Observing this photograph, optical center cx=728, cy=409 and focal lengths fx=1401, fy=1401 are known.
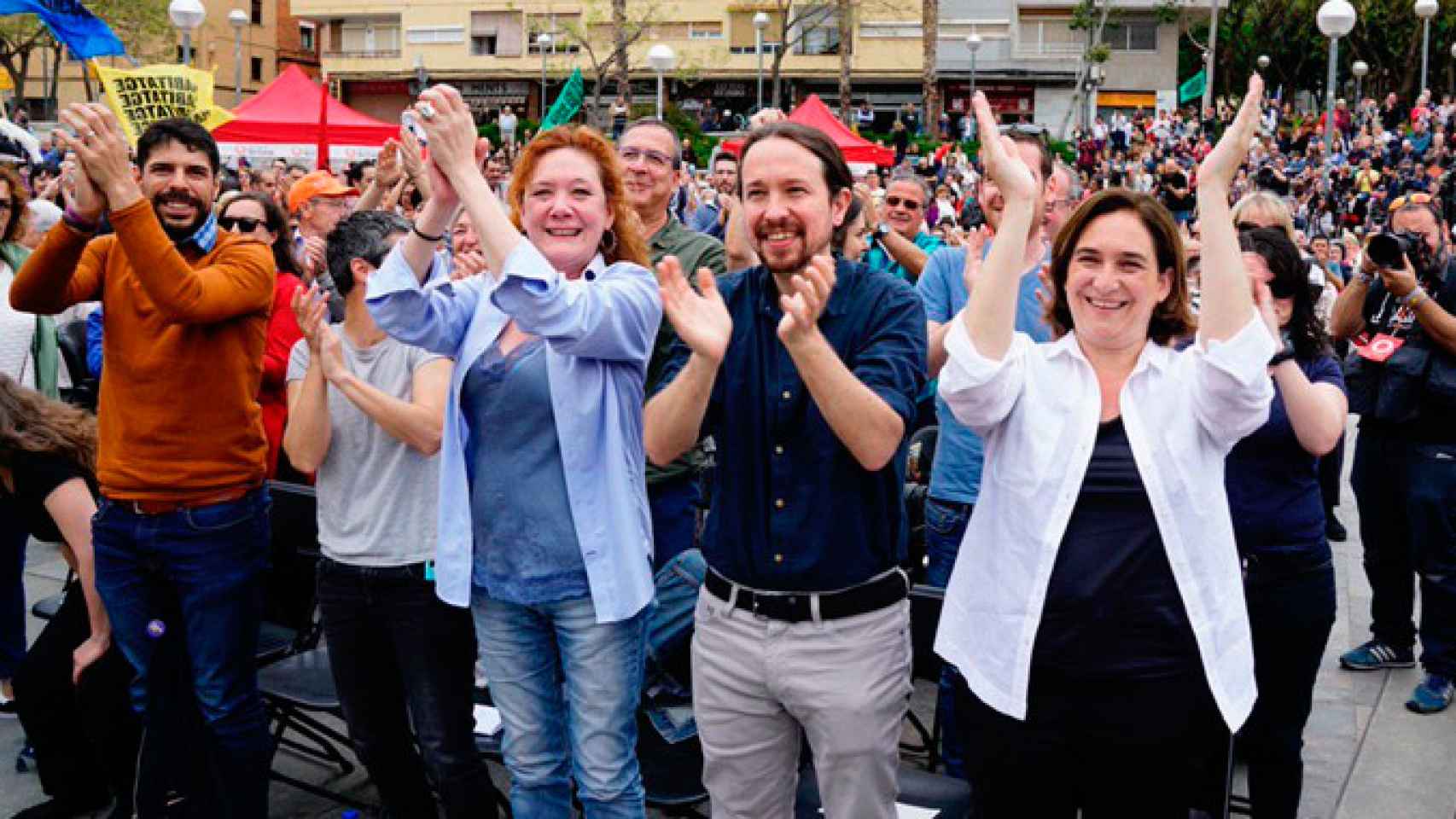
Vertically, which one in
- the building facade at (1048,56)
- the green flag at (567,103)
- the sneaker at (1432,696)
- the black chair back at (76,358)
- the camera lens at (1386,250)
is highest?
the building facade at (1048,56)

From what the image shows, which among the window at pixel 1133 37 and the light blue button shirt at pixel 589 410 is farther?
the window at pixel 1133 37

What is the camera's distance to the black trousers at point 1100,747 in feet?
8.75

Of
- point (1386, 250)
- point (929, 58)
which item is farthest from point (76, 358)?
point (929, 58)

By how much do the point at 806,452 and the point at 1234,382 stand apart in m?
0.83

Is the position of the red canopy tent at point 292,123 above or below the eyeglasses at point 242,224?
above

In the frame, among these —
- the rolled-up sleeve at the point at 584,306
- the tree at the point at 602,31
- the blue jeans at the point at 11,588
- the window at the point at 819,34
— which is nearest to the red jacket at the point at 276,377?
the blue jeans at the point at 11,588

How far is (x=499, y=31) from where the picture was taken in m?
53.7

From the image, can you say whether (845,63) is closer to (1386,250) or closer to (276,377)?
(1386,250)

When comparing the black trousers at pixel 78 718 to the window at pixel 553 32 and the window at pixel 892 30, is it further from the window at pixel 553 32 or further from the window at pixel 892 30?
the window at pixel 892 30

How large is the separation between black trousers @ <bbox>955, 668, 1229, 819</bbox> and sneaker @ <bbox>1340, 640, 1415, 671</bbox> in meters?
3.43

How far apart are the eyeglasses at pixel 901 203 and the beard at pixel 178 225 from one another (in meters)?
3.35

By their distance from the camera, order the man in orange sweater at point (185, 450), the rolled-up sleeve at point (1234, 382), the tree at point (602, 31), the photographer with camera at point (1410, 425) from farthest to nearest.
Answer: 1. the tree at point (602, 31)
2. the photographer with camera at point (1410, 425)
3. the man in orange sweater at point (185, 450)
4. the rolled-up sleeve at point (1234, 382)

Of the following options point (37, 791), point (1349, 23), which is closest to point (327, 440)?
point (37, 791)

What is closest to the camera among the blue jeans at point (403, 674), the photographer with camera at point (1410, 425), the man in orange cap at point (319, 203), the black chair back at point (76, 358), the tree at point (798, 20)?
the blue jeans at point (403, 674)
